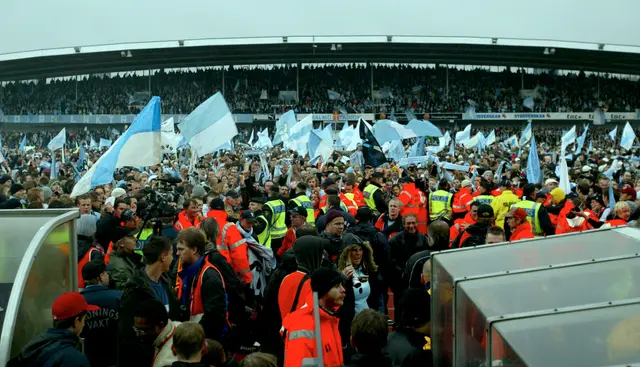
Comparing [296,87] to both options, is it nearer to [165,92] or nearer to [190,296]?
[165,92]

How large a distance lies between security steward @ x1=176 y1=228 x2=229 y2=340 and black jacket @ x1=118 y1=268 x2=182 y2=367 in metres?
0.36

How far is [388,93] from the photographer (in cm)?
5172

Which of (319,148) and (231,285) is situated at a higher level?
(319,148)

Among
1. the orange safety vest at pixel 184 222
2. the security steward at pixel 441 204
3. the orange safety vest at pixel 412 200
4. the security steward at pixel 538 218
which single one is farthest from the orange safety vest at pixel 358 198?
the orange safety vest at pixel 184 222

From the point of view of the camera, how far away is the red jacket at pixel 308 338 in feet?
12.5

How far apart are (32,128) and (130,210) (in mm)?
51370

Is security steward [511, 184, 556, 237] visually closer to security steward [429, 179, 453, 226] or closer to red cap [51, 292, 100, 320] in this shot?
security steward [429, 179, 453, 226]

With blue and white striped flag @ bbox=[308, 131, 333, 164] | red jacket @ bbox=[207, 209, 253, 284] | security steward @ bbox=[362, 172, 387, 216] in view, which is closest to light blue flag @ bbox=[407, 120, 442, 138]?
blue and white striped flag @ bbox=[308, 131, 333, 164]

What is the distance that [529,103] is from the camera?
50469 mm

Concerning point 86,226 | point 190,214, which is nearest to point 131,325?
point 86,226

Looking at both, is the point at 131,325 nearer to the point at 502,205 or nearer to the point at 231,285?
the point at 231,285

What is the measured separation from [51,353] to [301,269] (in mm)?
1724

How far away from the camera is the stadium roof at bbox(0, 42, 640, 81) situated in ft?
149

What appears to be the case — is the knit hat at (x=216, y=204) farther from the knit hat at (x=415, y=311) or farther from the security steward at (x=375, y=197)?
the knit hat at (x=415, y=311)
